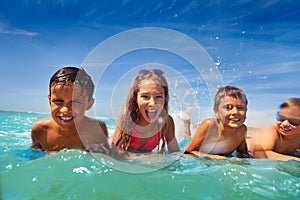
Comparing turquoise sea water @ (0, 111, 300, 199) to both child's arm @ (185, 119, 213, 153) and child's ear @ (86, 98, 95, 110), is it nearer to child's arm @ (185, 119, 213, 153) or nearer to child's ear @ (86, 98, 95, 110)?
child's ear @ (86, 98, 95, 110)

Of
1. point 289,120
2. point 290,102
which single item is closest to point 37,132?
point 289,120

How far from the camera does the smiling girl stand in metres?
4.16

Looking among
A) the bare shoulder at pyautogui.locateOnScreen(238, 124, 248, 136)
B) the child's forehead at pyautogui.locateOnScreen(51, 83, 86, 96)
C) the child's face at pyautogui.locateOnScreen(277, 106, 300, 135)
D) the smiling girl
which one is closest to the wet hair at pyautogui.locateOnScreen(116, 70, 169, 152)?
the smiling girl

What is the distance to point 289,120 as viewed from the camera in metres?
4.64

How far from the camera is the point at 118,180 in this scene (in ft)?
8.72

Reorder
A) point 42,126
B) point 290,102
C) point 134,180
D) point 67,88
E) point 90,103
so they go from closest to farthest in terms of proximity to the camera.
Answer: point 134,180, point 67,88, point 90,103, point 42,126, point 290,102

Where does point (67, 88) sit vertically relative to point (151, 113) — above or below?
above

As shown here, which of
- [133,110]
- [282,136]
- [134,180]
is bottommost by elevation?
[134,180]

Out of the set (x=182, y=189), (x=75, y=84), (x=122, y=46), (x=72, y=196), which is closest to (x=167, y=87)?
(x=122, y=46)

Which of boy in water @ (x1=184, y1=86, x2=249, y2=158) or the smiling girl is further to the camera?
boy in water @ (x1=184, y1=86, x2=249, y2=158)

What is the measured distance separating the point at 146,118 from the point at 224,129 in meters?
1.41

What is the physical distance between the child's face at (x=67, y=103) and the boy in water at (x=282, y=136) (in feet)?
9.63

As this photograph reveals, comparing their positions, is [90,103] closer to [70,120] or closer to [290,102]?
[70,120]

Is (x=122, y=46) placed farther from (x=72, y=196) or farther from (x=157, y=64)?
(x=72, y=196)
